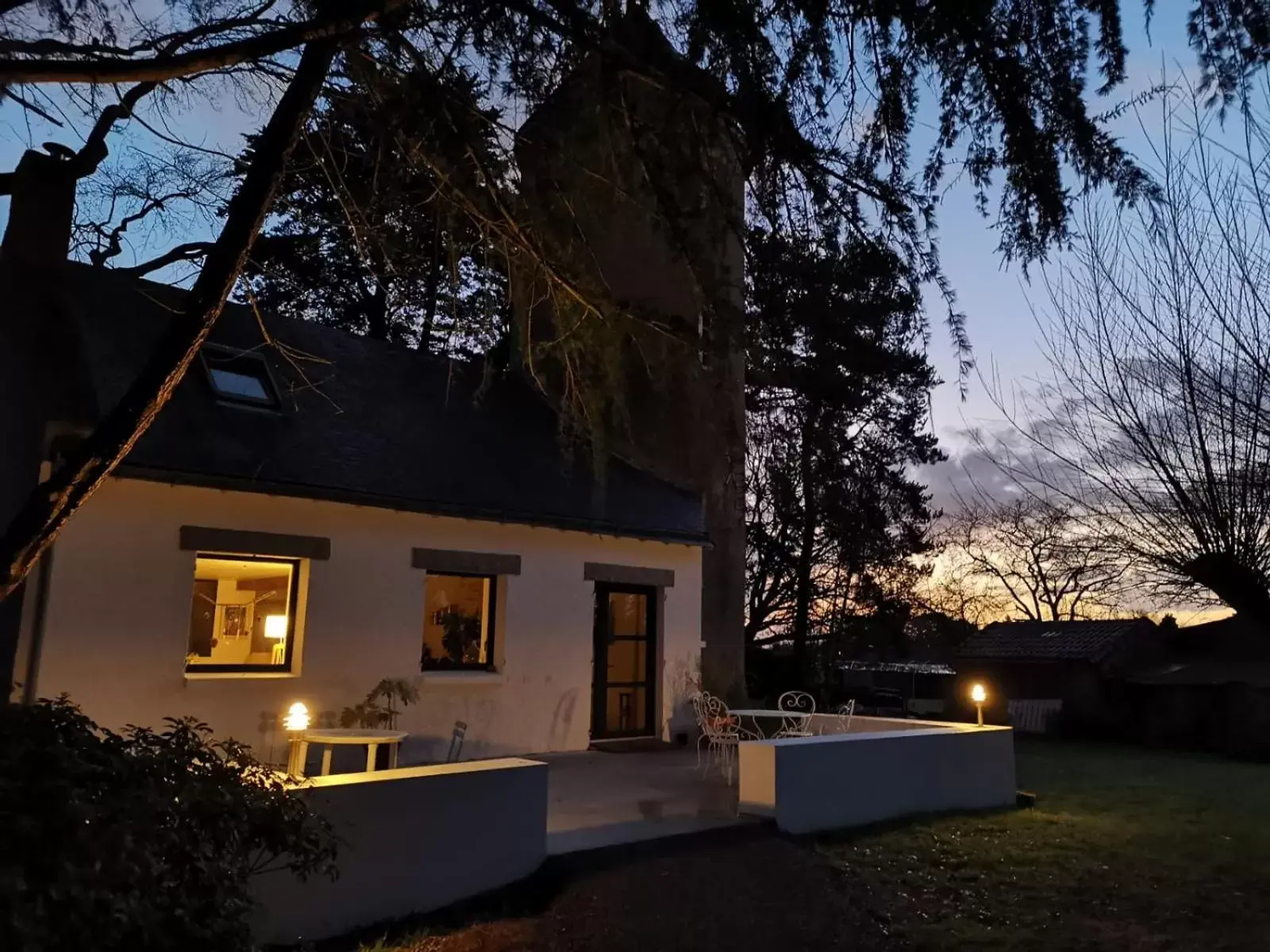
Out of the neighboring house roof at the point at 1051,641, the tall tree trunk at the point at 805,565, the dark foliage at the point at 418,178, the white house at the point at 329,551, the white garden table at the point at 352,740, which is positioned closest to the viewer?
the dark foliage at the point at 418,178

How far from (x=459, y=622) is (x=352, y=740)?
3.16 meters

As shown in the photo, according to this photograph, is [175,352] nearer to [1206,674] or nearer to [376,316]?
[376,316]

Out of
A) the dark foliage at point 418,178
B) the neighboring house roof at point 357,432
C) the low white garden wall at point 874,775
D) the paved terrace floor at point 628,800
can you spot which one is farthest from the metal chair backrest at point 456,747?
the dark foliage at point 418,178

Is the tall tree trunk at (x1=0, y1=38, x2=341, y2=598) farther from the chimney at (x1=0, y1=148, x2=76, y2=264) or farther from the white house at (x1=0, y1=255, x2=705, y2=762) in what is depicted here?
the chimney at (x1=0, y1=148, x2=76, y2=264)

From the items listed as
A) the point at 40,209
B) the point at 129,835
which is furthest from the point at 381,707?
the point at 129,835

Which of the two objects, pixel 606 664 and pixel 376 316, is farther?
pixel 376 316

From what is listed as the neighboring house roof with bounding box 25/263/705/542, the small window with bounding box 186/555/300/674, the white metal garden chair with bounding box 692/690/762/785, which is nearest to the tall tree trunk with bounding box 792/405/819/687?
the neighboring house roof with bounding box 25/263/705/542

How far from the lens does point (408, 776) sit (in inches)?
221

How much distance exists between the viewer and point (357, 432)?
10.6 metres

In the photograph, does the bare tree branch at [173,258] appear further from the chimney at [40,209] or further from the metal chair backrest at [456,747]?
the metal chair backrest at [456,747]

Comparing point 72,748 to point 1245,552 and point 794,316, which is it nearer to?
point 794,316

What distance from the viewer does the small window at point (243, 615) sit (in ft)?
30.0

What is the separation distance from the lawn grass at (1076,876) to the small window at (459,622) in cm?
486

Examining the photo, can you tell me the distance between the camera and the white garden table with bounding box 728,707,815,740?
1016 centimetres
